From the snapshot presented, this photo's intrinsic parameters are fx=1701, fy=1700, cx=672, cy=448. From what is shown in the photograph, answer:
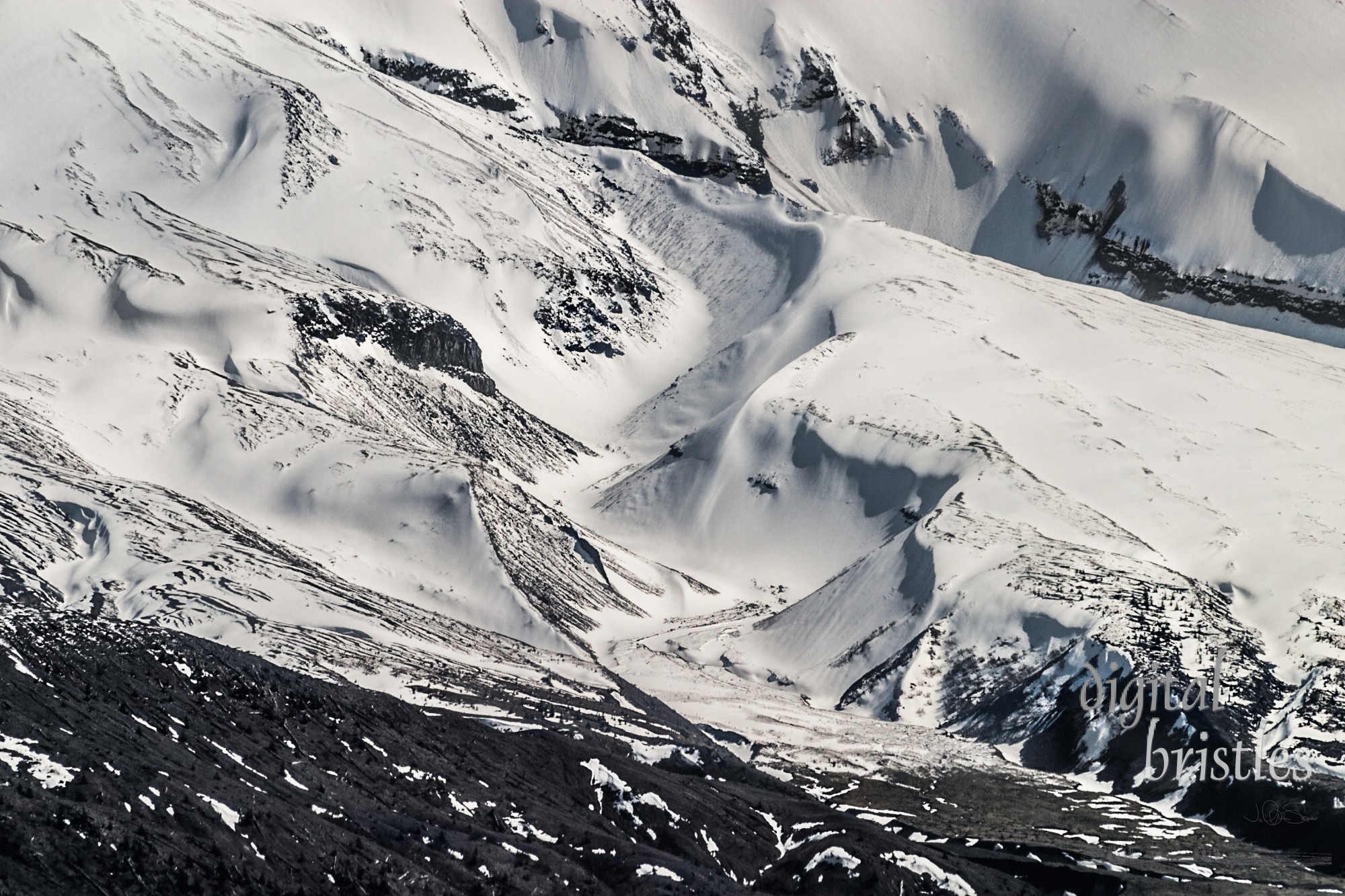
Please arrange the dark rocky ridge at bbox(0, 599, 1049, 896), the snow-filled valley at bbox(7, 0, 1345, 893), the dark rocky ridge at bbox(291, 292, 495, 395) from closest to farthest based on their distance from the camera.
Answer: the dark rocky ridge at bbox(0, 599, 1049, 896) < the snow-filled valley at bbox(7, 0, 1345, 893) < the dark rocky ridge at bbox(291, 292, 495, 395)

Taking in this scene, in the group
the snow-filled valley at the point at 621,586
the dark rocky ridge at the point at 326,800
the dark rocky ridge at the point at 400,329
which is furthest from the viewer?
the dark rocky ridge at the point at 400,329

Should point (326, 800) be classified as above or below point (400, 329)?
below

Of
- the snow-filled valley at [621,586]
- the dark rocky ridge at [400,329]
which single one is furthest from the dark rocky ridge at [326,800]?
the dark rocky ridge at [400,329]

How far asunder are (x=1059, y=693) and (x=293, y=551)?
197 feet

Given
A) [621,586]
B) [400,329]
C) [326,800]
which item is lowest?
[326,800]

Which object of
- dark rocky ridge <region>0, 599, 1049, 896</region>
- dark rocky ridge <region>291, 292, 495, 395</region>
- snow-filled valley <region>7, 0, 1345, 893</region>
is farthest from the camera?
dark rocky ridge <region>291, 292, 495, 395</region>

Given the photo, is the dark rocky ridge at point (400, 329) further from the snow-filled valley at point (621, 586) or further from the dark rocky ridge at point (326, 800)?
the dark rocky ridge at point (326, 800)

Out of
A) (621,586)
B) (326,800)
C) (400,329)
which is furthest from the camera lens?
(400,329)

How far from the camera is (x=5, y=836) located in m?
62.4

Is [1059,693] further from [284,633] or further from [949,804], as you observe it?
[284,633]

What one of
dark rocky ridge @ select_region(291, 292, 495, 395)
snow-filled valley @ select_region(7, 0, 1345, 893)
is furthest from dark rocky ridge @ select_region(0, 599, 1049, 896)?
dark rocky ridge @ select_region(291, 292, 495, 395)

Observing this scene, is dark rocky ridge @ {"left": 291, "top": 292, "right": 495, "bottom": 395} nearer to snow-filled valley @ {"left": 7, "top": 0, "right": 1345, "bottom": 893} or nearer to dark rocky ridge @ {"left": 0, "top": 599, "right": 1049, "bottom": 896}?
snow-filled valley @ {"left": 7, "top": 0, "right": 1345, "bottom": 893}

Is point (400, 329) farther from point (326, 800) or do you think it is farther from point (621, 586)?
point (326, 800)

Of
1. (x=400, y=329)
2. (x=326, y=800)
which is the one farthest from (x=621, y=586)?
(x=326, y=800)
